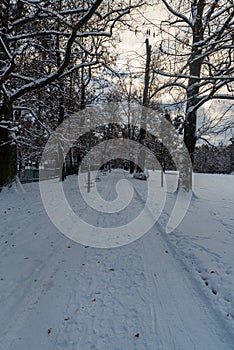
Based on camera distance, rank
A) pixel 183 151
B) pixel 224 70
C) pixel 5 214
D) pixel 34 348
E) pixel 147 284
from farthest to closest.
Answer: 1. pixel 183 151
2. pixel 5 214
3. pixel 224 70
4. pixel 147 284
5. pixel 34 348

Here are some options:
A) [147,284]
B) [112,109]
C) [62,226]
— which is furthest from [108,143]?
[147,284]

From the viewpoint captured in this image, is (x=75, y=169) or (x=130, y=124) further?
(x=130, y=124)

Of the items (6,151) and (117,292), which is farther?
(6,151)

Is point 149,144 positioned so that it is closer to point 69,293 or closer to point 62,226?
point 62,226

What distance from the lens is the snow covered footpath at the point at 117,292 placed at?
2.43 meters

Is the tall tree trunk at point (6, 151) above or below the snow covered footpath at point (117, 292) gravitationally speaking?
above

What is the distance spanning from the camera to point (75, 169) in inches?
1098

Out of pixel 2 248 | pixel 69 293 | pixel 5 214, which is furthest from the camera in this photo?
pixel 5 214

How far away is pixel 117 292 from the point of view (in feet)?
10.6

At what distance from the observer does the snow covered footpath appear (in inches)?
95.8

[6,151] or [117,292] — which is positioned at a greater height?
[6,151]

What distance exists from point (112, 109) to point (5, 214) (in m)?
22.1

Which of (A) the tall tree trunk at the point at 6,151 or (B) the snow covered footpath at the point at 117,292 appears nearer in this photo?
(B) the snow covered footpath at the point at 117,292

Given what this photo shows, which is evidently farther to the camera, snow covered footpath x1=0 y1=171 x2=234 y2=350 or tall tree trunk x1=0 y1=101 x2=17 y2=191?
tall tree trunk x1=0 y1=101 x2=17 y2=191
